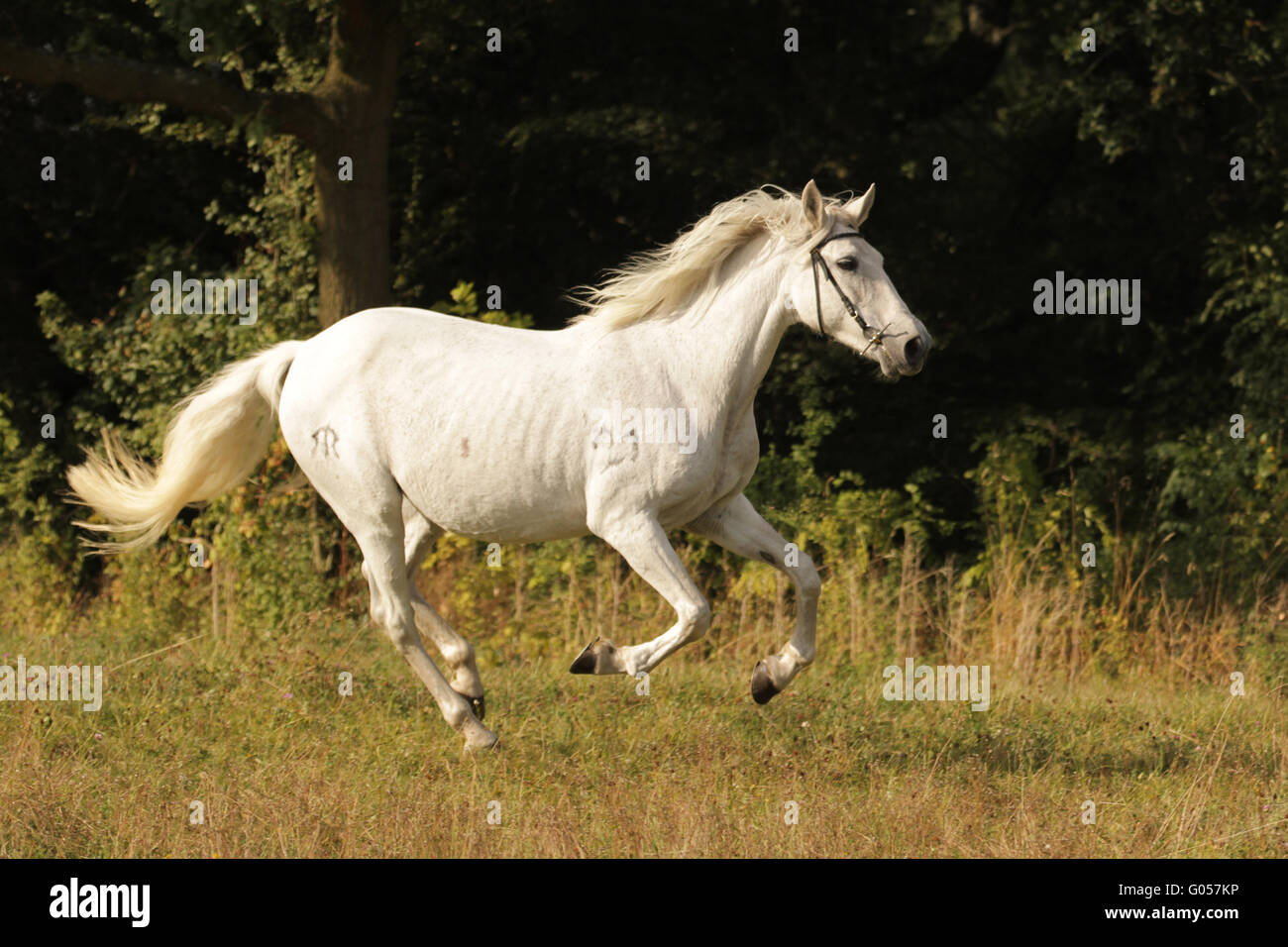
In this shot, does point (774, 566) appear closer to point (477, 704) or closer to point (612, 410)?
point (612, 410)

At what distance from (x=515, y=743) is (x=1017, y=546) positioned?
14.4 feet

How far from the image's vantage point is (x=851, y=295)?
5.65 m

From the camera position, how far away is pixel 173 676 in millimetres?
7039

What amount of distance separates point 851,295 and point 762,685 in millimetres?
1575

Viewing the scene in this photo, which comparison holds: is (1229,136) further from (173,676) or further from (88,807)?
(88,807)

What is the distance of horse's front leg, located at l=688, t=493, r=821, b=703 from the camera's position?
5.85 metres

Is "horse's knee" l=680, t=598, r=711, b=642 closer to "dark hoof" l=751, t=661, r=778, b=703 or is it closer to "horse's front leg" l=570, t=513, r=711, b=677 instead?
"horse's front leg" l=570, t=513, r=711, b=677

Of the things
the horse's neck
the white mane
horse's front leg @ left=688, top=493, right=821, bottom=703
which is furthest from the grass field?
the white mane

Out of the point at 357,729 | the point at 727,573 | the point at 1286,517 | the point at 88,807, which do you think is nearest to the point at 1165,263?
the point at 1286,517

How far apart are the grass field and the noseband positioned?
1.69 metres
